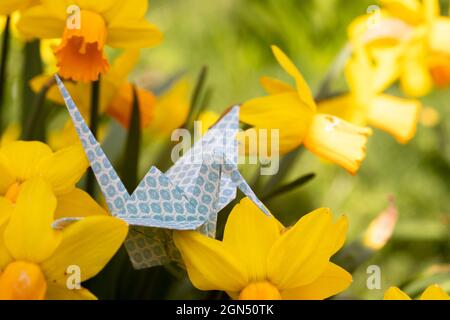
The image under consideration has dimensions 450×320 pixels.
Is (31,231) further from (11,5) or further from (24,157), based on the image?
→ (11,5)

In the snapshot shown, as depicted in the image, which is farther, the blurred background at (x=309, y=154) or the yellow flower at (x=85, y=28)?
the blurred background at (x=309, y=154)

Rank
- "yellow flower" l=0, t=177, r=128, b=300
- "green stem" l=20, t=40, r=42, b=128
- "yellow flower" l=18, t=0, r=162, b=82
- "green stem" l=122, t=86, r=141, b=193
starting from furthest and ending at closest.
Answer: "green stem" l=20, t=40, r=42, b=128, "green stem" l=122, t=86, r=141, b=193, "yellow flower" l=18, t=0, r=162, b=82, "yellow flower" l=0, t=177, r=128, b=300

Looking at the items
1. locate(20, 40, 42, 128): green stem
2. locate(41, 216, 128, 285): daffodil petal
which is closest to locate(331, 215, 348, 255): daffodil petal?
locate(41, 216, 128, 285): daffodil petal

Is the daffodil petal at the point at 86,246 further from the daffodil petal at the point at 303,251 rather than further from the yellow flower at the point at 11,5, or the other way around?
the yellow flower at the point at 11,5

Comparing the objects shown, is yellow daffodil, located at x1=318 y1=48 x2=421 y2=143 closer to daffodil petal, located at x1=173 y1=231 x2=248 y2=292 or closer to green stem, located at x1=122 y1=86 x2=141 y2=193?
green stem, located at x1=122 y1=86 x2=141 y2=193

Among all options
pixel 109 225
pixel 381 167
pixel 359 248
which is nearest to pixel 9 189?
pixel 109 225

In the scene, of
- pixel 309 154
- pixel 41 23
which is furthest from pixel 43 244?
pixel 309 154

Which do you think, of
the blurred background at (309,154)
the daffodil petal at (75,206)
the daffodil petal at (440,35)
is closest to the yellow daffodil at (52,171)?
the daffodil petal at (75,206)
